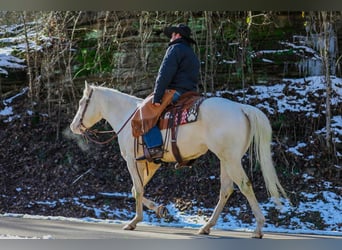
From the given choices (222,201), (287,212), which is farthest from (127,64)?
(222,201)

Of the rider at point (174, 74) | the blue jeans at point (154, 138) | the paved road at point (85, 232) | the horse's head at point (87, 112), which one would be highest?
the rider at point (174, 74)

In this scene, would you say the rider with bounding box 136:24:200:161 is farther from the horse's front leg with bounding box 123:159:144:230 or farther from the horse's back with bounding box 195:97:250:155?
the horse's back with bounding box 195:97:250:155

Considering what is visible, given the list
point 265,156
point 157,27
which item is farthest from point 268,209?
point 157,27

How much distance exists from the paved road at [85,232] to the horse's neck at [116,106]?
0.94m

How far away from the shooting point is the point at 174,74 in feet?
18.7

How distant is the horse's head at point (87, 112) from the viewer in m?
6.07

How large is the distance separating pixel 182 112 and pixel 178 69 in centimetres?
45

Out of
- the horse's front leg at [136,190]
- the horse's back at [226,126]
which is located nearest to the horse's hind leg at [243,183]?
the horse's back at [226,126]

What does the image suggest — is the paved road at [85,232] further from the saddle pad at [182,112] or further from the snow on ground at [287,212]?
the saddle pad at [182,112]

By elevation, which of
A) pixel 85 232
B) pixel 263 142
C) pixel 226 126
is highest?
pixel 226 126

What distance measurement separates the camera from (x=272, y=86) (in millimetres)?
9641

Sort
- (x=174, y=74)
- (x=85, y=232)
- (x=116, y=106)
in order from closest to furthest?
(x=85, y=232) < (x=174, y=74) < (x=116, y=106)

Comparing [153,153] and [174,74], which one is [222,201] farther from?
[174,74]

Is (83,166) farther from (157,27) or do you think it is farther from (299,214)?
(299,214)
